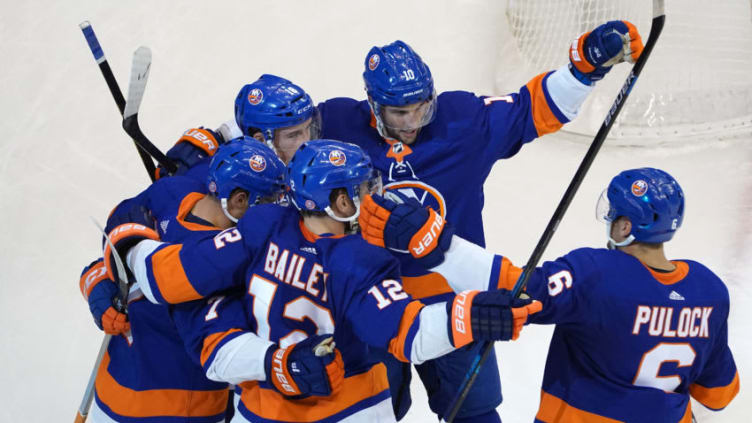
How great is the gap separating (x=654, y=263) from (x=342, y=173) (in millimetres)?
918

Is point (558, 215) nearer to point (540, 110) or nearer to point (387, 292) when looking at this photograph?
point (387, 292)

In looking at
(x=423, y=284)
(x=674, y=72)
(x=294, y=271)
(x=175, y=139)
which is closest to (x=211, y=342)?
(x=294, y=271)

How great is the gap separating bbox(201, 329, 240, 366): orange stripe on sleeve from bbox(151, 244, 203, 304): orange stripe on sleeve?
0.41 ft

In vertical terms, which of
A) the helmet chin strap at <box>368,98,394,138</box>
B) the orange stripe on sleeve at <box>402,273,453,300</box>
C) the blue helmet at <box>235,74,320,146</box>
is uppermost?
the blue helmet at <box>235,74,320,146</box>

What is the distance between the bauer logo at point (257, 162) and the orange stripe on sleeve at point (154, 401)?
76 cm

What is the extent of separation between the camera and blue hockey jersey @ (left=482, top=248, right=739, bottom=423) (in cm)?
246

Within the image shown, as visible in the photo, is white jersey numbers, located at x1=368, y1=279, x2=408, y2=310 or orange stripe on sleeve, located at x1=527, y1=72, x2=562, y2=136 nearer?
white jersey numbers, located at x1=368, y1=279, x2=408, y2=310

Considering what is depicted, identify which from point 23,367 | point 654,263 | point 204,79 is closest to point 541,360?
point 654,263

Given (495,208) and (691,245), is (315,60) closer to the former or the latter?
(495,208)

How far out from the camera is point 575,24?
5.52 metres

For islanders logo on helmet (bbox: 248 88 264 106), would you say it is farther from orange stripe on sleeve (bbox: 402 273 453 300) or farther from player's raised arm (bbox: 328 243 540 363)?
player's raised arm (bbox: 328 243 540 363)

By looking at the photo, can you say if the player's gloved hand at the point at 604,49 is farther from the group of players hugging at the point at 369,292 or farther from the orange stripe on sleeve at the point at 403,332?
the orange stripe on sleeve at the point at 403,332

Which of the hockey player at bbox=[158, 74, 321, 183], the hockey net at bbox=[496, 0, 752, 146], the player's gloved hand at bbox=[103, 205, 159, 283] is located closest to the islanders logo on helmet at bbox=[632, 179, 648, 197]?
the hockey player at bbox=[158, 74, 321, 183]

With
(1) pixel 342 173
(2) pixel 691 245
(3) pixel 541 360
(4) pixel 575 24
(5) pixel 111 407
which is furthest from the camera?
(4) pixel 575 24
